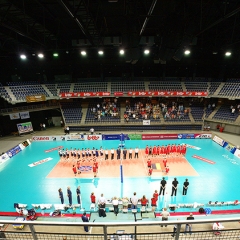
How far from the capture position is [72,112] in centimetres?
2739

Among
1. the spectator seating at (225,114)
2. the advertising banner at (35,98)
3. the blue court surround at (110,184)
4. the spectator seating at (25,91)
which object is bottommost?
the blue court surround at (110,184)

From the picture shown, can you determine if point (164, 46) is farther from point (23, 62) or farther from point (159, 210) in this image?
point (23, 62)

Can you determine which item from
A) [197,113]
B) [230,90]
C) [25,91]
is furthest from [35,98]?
[230,90]

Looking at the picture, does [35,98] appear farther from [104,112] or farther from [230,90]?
[230,90]

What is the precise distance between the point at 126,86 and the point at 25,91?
14911 mm

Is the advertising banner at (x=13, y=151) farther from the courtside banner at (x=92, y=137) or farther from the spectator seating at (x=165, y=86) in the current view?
the spectator seating at (x=165, y=86)

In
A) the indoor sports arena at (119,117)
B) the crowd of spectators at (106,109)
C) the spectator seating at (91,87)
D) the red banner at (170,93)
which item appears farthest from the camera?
the spectator seating at (91,87)

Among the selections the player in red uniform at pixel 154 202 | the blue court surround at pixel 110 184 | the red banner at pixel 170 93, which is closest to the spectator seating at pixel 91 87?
the red banner at pixel 170 93

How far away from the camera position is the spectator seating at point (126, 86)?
27000 millimetres

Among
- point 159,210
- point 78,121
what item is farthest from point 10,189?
point 78,121

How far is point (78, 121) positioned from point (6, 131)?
10.4 m

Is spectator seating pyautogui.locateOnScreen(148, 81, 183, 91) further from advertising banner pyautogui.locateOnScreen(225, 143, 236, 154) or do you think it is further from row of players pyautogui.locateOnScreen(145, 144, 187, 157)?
row of players pyautogui.locateOnScreen(145, 144, 187, 157)

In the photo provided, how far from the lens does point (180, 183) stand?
42.5 feet

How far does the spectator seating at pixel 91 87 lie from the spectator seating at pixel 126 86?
141 centimetres
